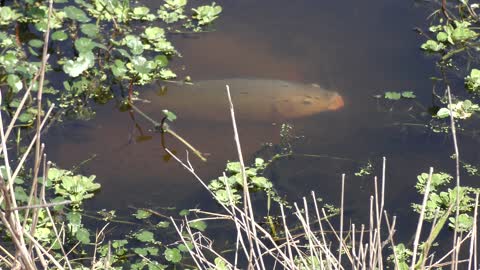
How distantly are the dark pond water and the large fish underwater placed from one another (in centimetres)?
5

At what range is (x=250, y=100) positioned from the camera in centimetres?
378

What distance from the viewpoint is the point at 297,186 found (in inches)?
130

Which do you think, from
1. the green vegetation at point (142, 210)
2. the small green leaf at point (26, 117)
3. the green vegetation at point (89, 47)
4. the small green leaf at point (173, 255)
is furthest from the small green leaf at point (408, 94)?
the small green leaf at point (26, 117)

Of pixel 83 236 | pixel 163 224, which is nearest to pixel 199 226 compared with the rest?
pixel 163 224

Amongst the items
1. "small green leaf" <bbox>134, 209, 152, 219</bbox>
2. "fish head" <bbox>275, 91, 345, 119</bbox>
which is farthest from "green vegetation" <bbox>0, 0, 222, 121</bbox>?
"small green leaf" <bbox>134, 209, 152, 219</bbox>

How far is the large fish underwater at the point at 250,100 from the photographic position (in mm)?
3705

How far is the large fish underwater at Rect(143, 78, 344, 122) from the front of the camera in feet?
12.2

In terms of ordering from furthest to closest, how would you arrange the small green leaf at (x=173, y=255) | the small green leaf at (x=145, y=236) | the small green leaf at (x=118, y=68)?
1. the small green leaf at (x=118, y=68)
2. the small green leaf at (x=145, y=236)
3. the small green leaf at (x=173, y=255)

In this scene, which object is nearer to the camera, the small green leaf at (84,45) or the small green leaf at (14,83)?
the small green leaf at (14,83)

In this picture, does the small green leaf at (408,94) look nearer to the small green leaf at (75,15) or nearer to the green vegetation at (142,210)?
the green vegetation at (142,210)

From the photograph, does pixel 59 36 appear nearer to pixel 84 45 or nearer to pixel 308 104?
pixel 84 45

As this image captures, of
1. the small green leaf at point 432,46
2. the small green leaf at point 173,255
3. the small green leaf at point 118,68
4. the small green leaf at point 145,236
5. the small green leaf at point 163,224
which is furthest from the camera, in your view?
the small green leaf at point 432,46

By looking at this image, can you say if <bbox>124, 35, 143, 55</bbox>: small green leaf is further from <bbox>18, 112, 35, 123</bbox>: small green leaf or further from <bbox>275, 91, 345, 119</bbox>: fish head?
<bbox>275, 91, 345, 119</bbox>: fish head

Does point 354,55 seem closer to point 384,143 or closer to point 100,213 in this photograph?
point 384,143
